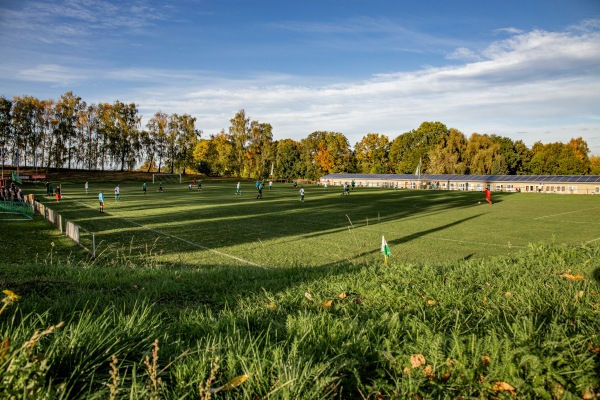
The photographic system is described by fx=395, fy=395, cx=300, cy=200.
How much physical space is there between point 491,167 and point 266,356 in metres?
95.7

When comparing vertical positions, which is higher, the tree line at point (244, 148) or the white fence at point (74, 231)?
the tree line at point (244, 148)

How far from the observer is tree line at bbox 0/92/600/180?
92.4 metres

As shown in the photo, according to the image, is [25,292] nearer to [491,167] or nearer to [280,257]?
[280,257]

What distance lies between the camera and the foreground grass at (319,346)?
8.20 ft

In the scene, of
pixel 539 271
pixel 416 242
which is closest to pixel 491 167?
pixel 416 242

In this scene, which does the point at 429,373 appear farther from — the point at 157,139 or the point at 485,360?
the point at 157,139

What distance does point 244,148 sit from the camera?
115312mm

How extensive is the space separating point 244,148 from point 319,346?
114 metres

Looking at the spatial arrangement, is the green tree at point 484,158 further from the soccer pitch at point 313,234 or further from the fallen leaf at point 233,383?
the fallen leaf at point 233,383

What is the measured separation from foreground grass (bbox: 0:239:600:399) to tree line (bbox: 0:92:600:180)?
92.7 m

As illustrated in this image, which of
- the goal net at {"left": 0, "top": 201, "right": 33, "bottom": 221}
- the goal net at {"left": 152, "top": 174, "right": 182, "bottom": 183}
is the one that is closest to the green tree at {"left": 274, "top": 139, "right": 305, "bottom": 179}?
the goal net at {"left": 152, "top": 174, "right": 182, "bottom": 183}

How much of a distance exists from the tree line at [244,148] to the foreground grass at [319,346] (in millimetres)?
92749

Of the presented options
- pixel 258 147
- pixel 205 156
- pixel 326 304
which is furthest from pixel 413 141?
pixel 326 304

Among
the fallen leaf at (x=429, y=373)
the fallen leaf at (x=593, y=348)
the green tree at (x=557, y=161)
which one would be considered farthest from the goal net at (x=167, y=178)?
the fallen leaf at (x=593, y=348)
